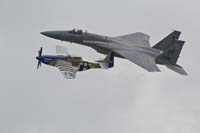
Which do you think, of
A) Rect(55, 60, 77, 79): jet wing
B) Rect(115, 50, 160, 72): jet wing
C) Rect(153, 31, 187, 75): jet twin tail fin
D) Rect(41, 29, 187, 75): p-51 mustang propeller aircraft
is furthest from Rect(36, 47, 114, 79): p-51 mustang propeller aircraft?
Rect(153, 31, 187, 75): jet twin tail fin

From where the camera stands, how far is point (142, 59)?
15038 cm

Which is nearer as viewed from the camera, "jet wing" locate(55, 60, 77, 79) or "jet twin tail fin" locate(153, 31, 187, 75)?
"jet wing" locate(55, 60, 77, 79)

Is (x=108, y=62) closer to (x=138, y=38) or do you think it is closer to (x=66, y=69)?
(x=66, y=69)

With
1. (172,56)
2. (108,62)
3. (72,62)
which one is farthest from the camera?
(172,56)

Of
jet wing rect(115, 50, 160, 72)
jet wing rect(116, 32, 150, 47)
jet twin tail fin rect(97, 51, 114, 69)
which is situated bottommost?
jet wing rect(116, 32, 150, 47)

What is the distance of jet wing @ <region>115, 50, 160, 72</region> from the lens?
478ft

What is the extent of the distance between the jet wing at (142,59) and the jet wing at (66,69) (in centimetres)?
1428

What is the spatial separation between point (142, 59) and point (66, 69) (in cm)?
1999

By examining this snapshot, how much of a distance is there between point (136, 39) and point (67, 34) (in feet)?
68.5

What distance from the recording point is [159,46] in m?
162

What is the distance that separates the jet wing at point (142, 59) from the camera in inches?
5739

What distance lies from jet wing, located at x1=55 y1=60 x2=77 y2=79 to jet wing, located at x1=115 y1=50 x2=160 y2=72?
46.9 feet

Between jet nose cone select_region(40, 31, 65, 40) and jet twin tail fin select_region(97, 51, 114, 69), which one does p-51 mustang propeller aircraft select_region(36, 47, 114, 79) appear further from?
jet nose cone select_region(40, 31, 65, 40)

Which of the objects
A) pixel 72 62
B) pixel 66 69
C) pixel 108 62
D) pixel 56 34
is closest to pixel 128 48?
pixel 108 62
